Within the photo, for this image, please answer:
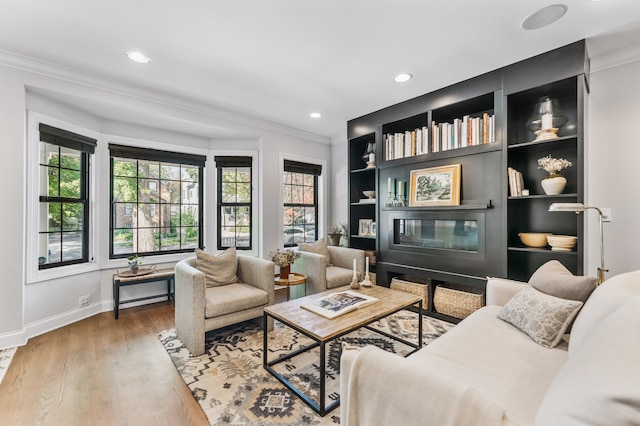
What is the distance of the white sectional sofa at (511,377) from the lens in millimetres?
695

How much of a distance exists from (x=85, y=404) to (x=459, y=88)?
13.4 ft

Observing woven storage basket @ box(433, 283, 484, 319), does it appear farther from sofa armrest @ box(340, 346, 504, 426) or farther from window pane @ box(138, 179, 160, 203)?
window pane @ box(138, 179, 160, 203)

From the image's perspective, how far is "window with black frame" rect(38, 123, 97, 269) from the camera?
3.01m

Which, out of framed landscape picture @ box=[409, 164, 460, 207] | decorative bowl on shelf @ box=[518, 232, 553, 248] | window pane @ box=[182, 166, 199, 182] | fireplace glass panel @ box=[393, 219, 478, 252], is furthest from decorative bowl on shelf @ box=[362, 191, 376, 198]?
window pane @ box=[182, 166, 199, 182]

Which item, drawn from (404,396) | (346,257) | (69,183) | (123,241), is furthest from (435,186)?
(69,183)

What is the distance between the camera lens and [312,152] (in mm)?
5047

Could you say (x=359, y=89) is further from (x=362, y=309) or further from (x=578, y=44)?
(x=362, y=309)

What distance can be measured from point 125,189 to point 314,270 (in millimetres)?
2676

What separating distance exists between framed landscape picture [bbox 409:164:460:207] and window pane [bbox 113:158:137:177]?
3599 mm

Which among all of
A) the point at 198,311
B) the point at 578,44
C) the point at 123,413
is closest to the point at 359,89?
the point at 578,44

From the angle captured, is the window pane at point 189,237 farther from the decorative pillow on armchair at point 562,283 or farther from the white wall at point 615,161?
the white wall at point 615,161

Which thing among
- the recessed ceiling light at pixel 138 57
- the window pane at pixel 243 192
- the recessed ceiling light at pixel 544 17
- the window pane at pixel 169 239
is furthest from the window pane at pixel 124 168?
the recessed ceiling light at pixel 544 17

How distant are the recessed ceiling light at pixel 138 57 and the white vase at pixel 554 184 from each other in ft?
12.2

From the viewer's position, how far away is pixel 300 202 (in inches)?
198
